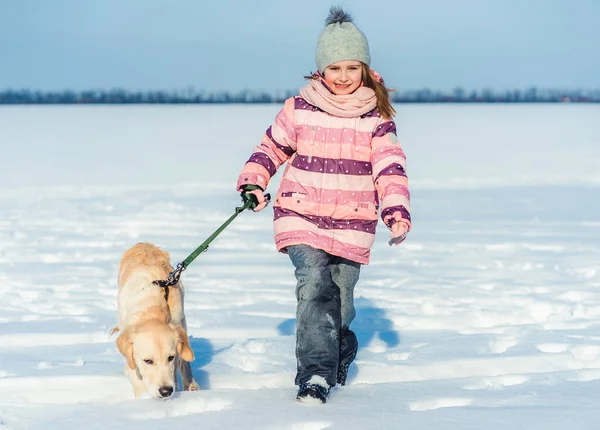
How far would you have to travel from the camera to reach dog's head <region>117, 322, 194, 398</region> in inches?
149

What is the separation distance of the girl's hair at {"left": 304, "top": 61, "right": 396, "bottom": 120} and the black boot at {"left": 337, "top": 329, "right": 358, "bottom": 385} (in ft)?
3.63

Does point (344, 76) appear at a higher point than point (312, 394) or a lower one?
higher

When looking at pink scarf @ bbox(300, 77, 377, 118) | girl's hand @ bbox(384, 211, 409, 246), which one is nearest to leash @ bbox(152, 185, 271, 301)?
pink scarf @ bbox(300, 77, 377, 118)

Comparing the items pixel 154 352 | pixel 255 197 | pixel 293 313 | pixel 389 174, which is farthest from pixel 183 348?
pixel 293 313

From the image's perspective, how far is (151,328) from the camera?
393 cm

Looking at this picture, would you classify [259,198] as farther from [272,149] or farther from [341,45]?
[341,45]

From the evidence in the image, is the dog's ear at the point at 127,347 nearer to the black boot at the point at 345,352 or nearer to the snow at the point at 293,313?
the snow at the point at 293,313

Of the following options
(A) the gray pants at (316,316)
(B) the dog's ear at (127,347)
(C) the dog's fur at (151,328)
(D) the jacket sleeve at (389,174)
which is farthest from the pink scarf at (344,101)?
(B) the dog's ear at (127,347)

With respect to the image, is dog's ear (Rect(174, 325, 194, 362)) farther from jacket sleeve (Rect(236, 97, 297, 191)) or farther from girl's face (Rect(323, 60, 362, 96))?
girl's face (Rect(323, 60, 362, 96))

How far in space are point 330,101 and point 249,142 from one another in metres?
22.5

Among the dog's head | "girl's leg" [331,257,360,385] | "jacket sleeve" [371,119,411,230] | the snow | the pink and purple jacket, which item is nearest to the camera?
the snow

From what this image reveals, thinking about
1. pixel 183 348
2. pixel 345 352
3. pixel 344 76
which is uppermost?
pixel 344 76

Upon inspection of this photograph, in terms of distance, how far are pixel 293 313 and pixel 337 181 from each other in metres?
2.13

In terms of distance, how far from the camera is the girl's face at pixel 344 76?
4.14 metres
